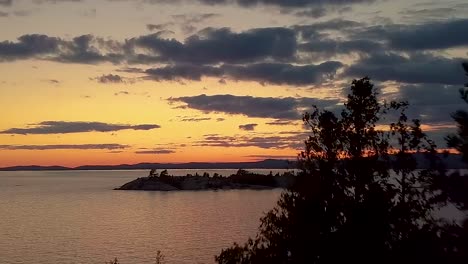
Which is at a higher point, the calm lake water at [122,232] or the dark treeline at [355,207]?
the dark treeline at [355,207]

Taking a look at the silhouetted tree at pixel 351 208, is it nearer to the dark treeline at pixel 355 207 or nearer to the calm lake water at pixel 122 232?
the dark treeline at pixel 355 207

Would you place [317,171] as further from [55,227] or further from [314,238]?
[55,227]

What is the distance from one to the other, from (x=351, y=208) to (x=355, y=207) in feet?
0.73

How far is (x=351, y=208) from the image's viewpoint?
101ft

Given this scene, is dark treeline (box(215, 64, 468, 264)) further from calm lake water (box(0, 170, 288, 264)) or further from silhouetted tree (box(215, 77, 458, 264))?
calm lake water (box(0, 170, 288, 264))

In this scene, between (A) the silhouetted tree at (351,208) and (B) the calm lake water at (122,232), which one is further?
(B) the calm lake water at (122,232)

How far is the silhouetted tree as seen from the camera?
3034 centimetres

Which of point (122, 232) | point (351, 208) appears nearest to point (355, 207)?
point (351, 208)

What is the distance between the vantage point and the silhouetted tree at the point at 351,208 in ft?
99.6

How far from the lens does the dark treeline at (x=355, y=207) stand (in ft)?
99.8

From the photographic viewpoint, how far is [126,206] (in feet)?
635

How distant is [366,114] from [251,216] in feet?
386

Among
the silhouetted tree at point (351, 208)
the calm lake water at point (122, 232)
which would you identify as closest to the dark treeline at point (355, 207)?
the silhouetted tree at point (351, 208)

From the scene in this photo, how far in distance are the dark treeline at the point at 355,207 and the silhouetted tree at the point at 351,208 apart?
0.05 m
